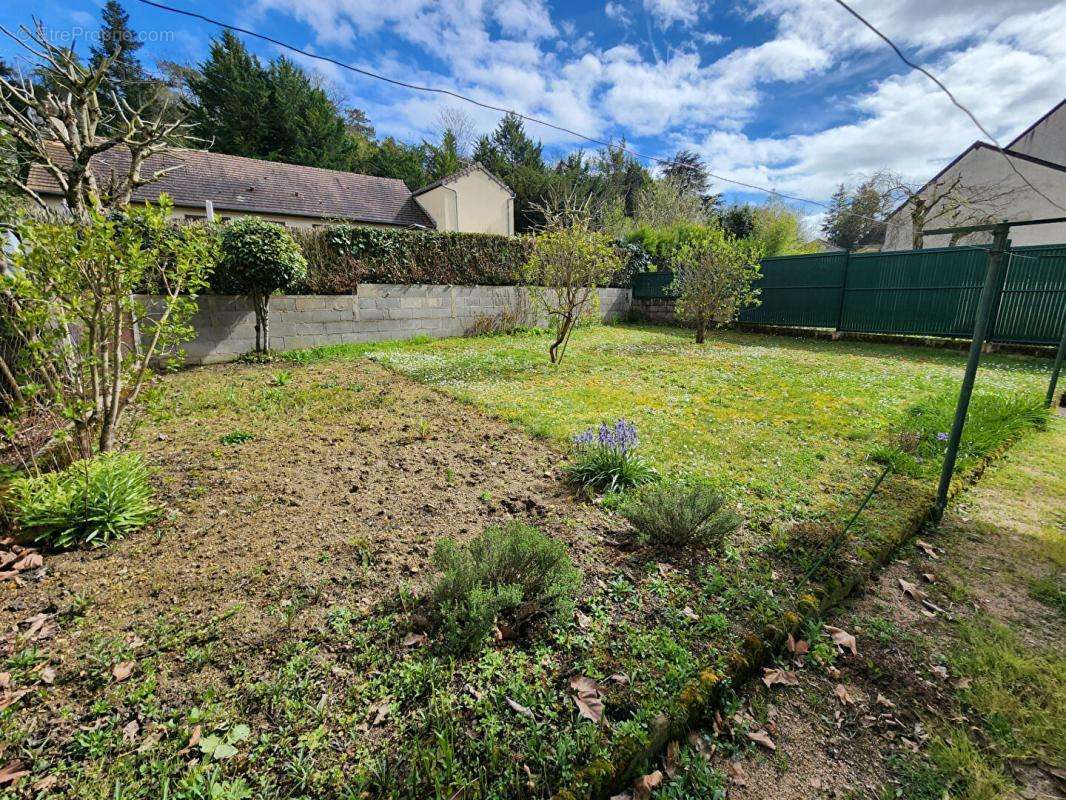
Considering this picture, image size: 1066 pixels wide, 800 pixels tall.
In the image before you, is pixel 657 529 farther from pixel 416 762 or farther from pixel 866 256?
pixel 866 256

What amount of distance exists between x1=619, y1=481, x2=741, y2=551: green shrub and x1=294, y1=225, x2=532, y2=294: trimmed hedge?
814cm

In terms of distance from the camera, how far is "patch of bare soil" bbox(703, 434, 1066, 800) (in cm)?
132

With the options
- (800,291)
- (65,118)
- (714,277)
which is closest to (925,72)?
(714,277)

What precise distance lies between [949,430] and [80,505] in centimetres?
653

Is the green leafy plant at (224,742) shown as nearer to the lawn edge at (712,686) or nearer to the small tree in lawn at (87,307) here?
the lawn edge at (712,686)

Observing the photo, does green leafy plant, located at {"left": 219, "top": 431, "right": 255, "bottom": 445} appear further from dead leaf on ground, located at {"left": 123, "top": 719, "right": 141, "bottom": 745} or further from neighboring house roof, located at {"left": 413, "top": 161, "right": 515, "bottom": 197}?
neighboring house roof, located at {"left": 413, "top": 161, "right": 515, "bottom": 197}

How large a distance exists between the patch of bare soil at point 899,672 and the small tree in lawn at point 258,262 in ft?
26.1

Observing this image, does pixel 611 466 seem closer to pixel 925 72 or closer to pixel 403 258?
pixel 925 72

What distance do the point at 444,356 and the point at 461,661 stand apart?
21.9 ft

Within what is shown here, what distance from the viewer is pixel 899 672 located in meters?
1.65

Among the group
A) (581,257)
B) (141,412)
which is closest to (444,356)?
(581,257)

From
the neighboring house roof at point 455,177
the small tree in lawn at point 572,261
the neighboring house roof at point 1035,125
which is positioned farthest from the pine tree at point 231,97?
the neighboring house roof at point 1035,125

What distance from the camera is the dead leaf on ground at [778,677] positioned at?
1.61 metres

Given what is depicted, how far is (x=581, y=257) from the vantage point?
7035mm
